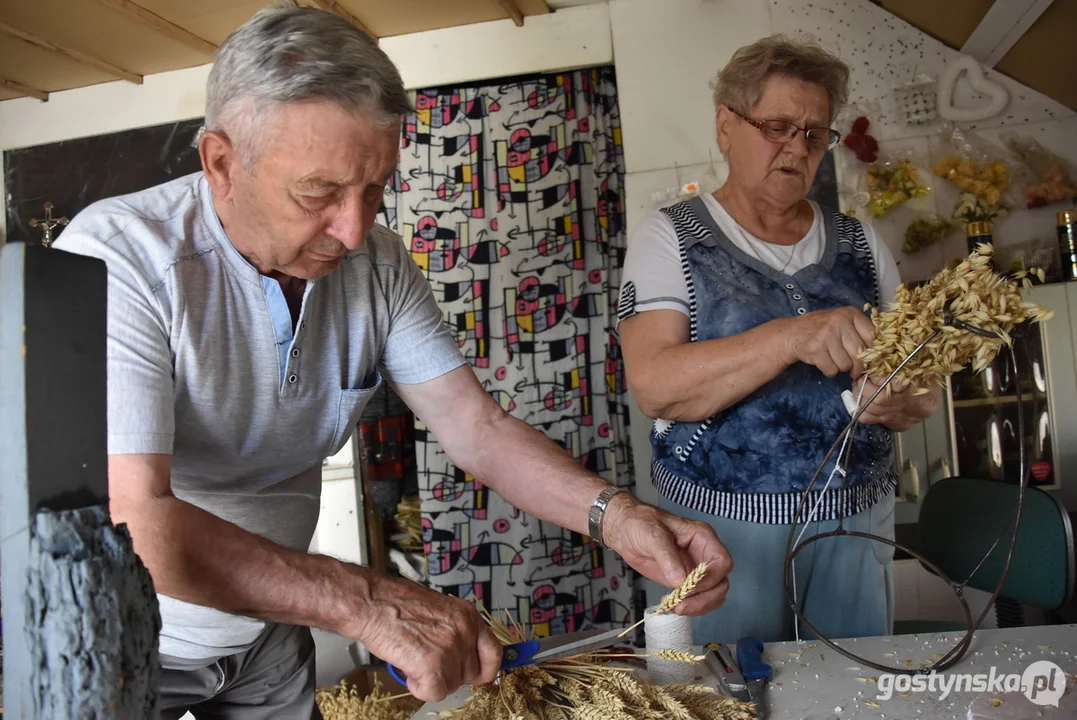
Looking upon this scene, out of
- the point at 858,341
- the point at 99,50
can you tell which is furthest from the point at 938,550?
the point at 99,50

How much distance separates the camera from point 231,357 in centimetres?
116

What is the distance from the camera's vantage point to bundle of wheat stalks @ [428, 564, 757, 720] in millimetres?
1021

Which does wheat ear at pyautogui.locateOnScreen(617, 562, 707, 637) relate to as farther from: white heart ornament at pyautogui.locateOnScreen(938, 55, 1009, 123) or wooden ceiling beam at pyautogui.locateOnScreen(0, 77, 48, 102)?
wooden ceiling beam at pyautogui.locateOnScreen(0, 77, 48, 102)

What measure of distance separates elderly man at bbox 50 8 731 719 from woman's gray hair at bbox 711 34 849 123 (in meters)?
0.84

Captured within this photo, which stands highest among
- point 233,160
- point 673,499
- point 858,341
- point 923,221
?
point 923,221

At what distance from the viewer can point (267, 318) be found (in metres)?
1.21

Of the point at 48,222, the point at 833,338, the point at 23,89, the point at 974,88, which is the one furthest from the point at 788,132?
the point at 23,89

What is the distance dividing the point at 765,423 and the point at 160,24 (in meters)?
3.13

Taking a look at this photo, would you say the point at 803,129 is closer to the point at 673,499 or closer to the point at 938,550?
the point at 673,499

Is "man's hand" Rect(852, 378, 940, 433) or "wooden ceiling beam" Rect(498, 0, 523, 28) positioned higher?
"wooden ceiling beam" Rect(498, 0, 523, 28)

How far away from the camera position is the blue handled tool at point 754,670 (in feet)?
3.84

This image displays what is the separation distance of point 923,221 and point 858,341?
242cm

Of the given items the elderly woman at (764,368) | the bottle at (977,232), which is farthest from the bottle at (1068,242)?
the elderly woman at (764,368)

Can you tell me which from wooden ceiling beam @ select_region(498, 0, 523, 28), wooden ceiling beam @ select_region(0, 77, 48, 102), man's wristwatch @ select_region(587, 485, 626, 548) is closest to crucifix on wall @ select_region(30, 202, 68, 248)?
wooden ceiling beam @ select_region(0, 77, 48, 102)
